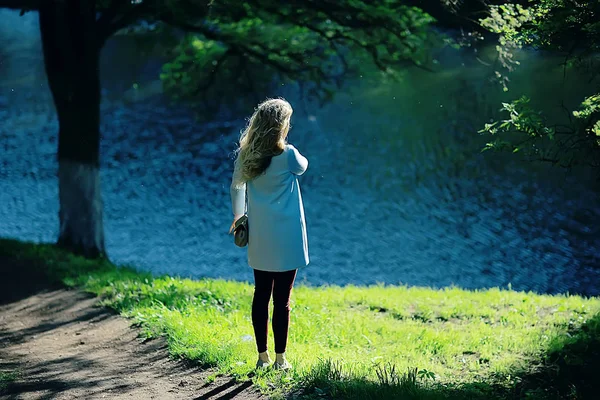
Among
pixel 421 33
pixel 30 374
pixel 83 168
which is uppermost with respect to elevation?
pixel 421 33

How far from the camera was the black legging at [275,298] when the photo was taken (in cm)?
480

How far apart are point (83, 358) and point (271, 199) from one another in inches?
96.6

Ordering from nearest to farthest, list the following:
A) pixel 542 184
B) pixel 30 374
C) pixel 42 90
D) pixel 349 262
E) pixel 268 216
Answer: pixel 268 216, pixel 30 374, pixel 349 262, pixel 542 184, pixel 42 90

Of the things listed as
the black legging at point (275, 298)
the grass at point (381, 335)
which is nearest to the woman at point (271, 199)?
the black legging at point (275, 298)

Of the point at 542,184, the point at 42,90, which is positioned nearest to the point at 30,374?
the point at 542,184

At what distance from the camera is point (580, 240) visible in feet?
58.7

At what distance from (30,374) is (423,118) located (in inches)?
942

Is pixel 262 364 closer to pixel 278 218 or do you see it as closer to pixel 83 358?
pixel 278 218

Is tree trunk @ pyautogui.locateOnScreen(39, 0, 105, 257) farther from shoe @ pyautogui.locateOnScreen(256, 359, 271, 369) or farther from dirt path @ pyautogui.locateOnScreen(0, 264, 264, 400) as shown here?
shoe @ pyautogui.locateOnScreen(256, 359, 271, 369)

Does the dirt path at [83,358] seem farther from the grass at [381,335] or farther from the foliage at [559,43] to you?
the foliage at [559,43]

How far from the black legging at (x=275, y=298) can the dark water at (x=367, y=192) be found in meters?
11.7

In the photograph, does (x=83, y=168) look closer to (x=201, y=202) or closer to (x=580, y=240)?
(x=201, y=202)

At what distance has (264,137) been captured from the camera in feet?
15.4

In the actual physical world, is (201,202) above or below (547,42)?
below
